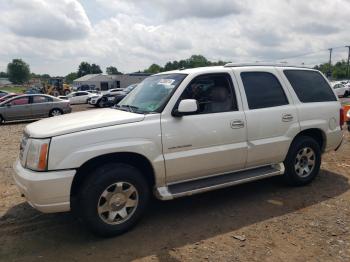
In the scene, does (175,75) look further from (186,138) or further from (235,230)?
(235,230)

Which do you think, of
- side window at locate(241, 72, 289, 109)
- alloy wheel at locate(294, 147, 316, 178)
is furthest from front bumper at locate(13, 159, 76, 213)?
alloy wheel at locate(294, 147, 316, 178)

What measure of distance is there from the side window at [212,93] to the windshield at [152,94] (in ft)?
0.66

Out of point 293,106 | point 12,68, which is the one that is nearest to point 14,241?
point 293,106

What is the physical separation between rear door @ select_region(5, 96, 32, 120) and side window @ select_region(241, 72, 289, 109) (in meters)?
14.7

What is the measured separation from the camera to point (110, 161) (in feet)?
13.1

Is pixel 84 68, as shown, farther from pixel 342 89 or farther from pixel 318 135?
pixel 318 135

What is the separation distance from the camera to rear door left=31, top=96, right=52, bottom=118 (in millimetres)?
17297

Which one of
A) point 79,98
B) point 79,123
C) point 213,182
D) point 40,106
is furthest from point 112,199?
point 79,98

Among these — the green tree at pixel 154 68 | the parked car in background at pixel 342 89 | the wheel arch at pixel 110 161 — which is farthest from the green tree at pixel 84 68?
the wheel arch at pixel 110 161

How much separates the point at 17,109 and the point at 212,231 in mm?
15417

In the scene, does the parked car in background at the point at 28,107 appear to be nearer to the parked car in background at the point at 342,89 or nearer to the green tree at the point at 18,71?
the parked car in background at the point at 342,89

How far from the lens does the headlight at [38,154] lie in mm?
3590

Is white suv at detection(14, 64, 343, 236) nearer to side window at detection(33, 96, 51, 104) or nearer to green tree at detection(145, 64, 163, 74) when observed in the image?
side window at detection(33, 96, 51, 104)

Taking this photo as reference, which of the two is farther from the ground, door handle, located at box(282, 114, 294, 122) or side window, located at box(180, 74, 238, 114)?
side window, located at box(180, 74, 238, 114)
